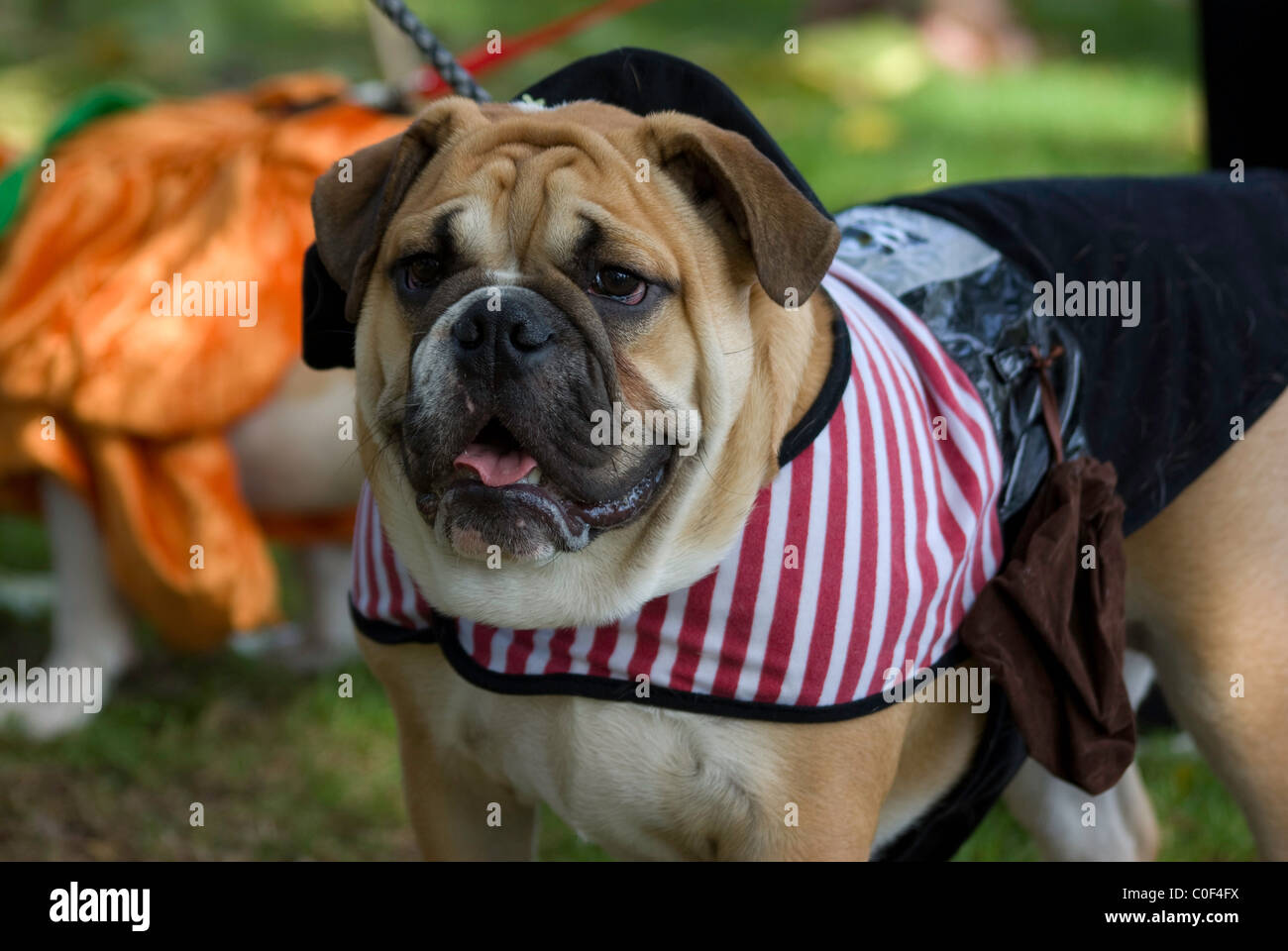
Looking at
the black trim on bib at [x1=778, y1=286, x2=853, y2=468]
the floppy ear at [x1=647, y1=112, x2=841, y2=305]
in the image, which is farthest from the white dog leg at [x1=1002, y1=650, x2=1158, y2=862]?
the floppy ear at [x1=647, y1=112, x2=841, y2=305]

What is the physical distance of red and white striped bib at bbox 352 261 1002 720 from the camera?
7.18 ft

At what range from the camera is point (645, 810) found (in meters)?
2.28

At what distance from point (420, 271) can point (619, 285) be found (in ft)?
1.07

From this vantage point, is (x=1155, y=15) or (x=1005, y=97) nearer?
(x=1005, y=97)

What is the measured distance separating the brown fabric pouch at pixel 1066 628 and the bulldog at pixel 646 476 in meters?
0.08

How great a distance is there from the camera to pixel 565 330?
82.2 inches

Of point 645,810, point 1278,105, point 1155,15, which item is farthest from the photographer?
point 1155,15

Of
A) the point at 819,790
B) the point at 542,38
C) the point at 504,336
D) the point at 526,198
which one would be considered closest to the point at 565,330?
the point at 504,336

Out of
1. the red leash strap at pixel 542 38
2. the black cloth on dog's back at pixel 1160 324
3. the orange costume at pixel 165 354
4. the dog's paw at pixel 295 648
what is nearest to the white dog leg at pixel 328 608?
the dog's paw at pixel 295 648

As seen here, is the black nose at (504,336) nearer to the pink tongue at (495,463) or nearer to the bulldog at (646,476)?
the bulldog at (646,476)

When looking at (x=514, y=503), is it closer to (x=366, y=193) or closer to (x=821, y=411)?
(x=821, y=411)

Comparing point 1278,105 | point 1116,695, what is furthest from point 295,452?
point 1278,105
